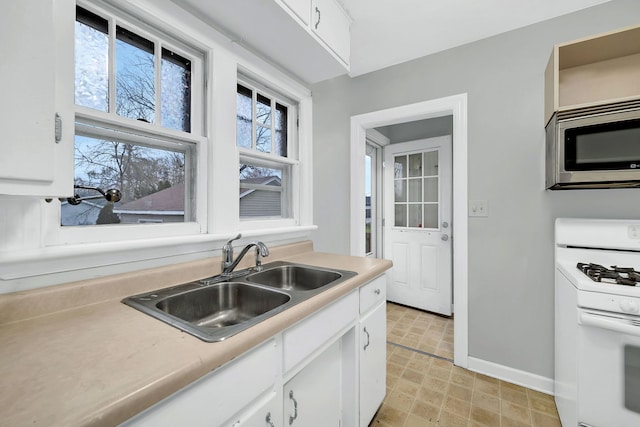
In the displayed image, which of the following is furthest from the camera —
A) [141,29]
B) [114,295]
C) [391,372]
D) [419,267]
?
[419,267]

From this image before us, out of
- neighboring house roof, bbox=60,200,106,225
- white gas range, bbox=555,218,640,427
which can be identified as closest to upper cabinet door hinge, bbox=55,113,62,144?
neighboring house roof, bbox=60,200,106,225

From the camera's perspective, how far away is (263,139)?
5.84 ft

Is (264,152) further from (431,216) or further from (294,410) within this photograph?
(431,216)

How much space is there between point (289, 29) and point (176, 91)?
0.63 m

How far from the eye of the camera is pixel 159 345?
66cm

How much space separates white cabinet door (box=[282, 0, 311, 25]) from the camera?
1236mm

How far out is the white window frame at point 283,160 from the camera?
5.37 feet

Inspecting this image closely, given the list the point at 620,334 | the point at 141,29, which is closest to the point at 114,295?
the point at 141,29

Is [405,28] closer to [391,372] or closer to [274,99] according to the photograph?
[274,99]

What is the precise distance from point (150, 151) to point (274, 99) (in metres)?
0.90

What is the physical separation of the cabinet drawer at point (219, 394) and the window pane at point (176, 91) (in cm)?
109

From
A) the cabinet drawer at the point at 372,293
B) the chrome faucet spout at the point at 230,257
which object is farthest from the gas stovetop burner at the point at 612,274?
the chrome faucet spout at the point at 230,257

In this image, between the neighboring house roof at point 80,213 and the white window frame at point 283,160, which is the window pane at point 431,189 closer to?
the white window frame at point 283,160

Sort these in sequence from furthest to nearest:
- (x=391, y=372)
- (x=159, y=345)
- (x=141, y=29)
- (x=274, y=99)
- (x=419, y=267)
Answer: (x=419, y=267) → (x=391, y=372) → (x=274, y=99) → (x=141, y=29) → (x=159, y=345)
